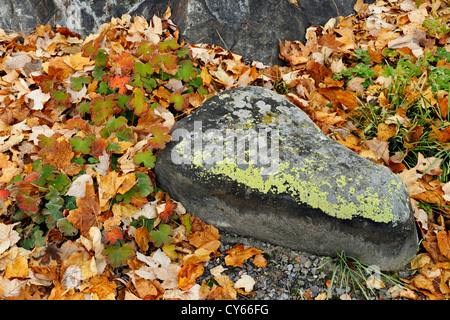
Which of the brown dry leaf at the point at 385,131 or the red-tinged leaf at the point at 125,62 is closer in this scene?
the red-tinged leaf at the point at 125,62

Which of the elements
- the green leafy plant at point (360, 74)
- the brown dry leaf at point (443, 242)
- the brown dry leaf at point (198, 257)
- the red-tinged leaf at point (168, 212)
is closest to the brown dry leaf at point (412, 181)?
A: the brown dry leaf at point (443, 242)

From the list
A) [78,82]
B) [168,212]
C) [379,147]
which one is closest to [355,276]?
[379,147]

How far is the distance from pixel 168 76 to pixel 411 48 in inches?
95.1

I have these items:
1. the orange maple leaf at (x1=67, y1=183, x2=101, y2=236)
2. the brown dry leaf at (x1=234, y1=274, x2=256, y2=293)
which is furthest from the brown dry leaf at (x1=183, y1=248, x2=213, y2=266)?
the orange maple leaf at (x1=67, y1=183, x2=101, y2=236)

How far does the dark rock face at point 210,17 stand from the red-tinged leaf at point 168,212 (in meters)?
1.87

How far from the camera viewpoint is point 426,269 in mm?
2283

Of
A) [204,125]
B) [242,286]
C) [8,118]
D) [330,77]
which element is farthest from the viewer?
[330,77]

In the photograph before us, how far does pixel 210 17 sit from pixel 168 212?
7.07 ft

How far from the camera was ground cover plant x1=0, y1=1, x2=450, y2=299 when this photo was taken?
2.15 m

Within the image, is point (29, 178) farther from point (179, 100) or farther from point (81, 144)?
point (179, 100)

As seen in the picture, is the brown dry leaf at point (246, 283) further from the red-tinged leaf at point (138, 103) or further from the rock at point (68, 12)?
the rock at point (68, 12)

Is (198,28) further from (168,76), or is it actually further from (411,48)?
(411,48)

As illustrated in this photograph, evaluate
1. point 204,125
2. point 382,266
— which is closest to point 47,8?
point 204,125

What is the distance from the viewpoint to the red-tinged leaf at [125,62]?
2.78 metres
